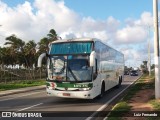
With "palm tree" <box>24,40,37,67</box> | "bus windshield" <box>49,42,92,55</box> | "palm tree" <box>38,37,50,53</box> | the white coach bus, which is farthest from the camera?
"palm tree" <box>24,40,37,67</box>

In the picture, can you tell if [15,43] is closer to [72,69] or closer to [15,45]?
[15,45]

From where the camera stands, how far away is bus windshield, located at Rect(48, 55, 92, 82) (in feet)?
58.8

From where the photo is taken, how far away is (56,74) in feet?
59.9

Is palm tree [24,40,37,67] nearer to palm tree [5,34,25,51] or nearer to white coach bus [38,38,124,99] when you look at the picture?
palm tree [5,34,25,51]

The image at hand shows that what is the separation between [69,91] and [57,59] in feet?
5.81

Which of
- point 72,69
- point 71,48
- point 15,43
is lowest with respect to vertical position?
point 72,69

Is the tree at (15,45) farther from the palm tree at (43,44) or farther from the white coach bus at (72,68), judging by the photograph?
the white coach bus at (72,68)

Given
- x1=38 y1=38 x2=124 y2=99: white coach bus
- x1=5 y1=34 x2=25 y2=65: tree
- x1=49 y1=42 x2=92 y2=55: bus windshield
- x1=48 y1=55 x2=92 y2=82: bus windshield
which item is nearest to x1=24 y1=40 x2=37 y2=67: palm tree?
x1=5 y1=34 x2=25 y2=65: tree

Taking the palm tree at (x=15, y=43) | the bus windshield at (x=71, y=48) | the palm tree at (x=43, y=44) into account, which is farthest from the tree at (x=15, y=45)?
the bus windshield at (x=71, y=48)

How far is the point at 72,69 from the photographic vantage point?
18.0 meters

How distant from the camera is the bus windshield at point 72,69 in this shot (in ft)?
58.8

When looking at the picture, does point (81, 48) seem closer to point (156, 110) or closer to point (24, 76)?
point (156, 110)

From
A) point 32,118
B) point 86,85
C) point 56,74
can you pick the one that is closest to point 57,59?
point 56,74

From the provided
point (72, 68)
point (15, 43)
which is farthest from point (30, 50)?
point (72, 68)
